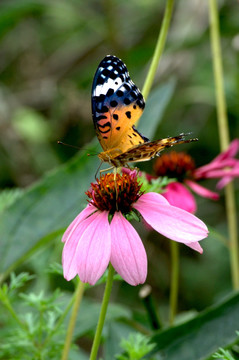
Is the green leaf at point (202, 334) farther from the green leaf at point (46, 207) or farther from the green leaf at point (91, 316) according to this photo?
the green leaf at point (46, 207)

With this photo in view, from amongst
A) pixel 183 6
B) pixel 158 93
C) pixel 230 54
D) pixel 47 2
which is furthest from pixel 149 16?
pixel 158 93

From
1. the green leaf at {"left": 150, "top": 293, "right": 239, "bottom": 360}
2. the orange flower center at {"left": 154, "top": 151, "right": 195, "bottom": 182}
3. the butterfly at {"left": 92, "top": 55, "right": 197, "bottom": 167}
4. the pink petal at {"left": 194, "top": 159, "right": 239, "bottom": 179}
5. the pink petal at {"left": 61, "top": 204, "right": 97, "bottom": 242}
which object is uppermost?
the butterfly at {"left": 92, "top": 55, "right": 197, "bottom": 167}

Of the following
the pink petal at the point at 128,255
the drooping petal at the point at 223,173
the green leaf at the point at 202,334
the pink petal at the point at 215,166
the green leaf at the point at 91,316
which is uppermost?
the pink petal at the point at 215,166

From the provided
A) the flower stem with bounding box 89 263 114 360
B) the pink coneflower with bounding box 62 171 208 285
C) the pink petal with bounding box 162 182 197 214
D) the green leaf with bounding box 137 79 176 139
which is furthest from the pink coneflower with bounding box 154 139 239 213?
the flower stem with bounding box 89 263 114 360

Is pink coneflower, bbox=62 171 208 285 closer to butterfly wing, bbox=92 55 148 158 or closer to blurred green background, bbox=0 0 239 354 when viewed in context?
butterfly wing, bbox=92 55 148 158

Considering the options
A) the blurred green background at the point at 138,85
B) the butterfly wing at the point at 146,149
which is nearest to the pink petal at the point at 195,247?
the butterfly wing at the point at 146,149

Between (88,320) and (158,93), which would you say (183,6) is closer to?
(158,93)
